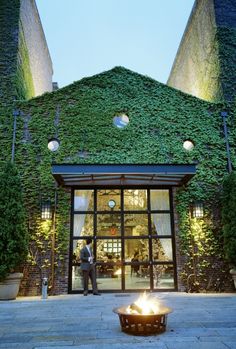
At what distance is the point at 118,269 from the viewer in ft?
32.7

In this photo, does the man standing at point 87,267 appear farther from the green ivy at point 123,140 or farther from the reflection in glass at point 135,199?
the reflection in glass at point 135,199

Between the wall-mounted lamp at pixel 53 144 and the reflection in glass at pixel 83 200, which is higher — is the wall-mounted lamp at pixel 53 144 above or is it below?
above

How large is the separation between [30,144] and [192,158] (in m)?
5.46

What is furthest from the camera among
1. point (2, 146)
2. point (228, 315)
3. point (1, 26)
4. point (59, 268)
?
point (1, 26)

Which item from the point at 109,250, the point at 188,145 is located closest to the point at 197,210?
the point at 188,145

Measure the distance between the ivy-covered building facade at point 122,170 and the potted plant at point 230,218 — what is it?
0.59m

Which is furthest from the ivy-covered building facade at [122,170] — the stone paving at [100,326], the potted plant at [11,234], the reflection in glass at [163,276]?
the stone paving at [100,326]

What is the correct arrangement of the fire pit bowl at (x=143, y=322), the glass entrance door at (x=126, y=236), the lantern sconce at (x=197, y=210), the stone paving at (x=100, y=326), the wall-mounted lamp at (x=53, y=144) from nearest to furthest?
the stone paving at (x=100, y=326), the fire pit bowl at (x=143, y=322), the glass entrance door at (x=126, y=236), the lantern sconce at (x=197, y=210), the wall-mounted lamp at (x=53, y=144)

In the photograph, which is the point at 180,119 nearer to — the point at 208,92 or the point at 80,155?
the point at 208,92

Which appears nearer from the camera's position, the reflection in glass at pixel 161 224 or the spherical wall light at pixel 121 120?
the reflection in glass at pixel 161 224

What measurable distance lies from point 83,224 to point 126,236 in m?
1.42

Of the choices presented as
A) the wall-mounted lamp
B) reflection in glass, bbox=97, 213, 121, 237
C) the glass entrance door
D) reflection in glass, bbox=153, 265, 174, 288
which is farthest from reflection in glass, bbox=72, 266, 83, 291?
the wall-mounted lamp

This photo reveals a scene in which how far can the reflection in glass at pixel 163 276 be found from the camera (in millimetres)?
9914

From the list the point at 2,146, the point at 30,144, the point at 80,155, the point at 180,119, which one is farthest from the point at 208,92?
the point at 2,146
